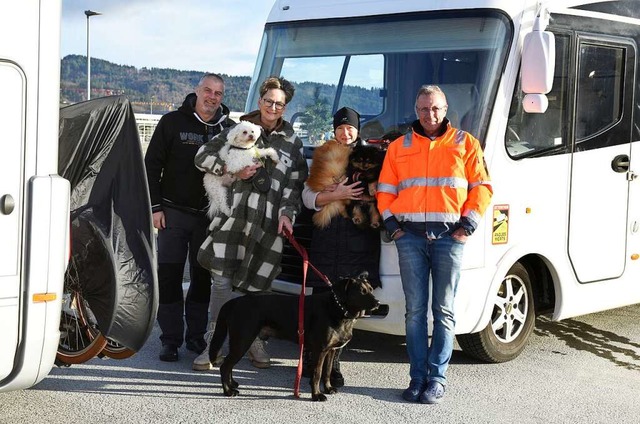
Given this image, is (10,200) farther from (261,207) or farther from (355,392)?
(355,392)

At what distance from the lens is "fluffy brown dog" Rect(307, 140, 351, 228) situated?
5.91 meters

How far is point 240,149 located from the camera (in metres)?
5.98

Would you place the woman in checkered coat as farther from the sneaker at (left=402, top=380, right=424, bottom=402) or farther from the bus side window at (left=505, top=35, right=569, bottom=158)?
the bus side window at (left=505, top=35, right=569, bottom=158)

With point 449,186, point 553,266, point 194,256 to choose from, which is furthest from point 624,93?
point 194,256

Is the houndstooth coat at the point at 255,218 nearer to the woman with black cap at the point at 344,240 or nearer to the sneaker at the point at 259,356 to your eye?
the woman with black cap at the point at 344,240

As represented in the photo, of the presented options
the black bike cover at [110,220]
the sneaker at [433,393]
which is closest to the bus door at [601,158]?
the sneaker at [433,393]

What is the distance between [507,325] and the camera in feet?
21.4

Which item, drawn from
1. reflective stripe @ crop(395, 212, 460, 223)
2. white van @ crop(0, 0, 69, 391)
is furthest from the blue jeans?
white van @ crop(0, 0, 69, 391)

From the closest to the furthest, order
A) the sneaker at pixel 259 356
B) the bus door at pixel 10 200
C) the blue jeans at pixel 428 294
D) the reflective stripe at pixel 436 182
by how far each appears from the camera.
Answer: the bus door at pixel 10 200
the reflective stripe at pixel 436 182
the blue jeans at pixel 428 294
the sneaker at pixel 259 356

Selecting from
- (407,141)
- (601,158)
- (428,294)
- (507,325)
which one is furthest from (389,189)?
(601,158)

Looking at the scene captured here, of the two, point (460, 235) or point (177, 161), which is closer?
point (460, 235)

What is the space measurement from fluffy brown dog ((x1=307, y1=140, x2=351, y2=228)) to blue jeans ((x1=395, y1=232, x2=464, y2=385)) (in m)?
0.49

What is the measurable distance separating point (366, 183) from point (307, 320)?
970 millimetres

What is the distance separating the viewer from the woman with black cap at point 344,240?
5.90m
